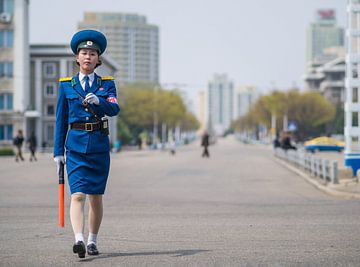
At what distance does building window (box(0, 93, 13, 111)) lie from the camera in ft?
248

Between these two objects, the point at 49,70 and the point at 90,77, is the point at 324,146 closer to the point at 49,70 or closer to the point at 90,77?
the point at 49,70

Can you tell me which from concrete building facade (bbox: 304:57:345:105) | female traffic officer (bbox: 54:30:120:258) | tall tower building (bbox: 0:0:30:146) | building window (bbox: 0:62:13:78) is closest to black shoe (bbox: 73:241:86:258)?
female traffic officer (bbox: 54:30:120:258)

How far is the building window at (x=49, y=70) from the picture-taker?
84000 millimetres

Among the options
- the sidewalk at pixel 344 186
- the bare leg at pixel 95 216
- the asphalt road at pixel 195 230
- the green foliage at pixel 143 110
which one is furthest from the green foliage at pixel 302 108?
the bare leg at pixel 95 216

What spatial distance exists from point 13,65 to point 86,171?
70423 millimetres

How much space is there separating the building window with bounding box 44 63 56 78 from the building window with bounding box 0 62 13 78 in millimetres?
9077

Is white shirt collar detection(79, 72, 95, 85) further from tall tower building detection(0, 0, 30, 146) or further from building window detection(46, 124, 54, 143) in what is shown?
building window detection(46, 124, 54, 143)

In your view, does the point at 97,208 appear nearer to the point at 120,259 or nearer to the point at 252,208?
the point at 120,259

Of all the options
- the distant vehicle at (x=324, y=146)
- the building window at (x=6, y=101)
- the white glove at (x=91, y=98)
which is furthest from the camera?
the building window at (x=6, y=101)

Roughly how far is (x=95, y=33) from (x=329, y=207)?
287 inches

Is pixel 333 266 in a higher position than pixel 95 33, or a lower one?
lower

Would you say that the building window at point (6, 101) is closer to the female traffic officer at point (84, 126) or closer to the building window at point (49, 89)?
the building window at point (49, 89)

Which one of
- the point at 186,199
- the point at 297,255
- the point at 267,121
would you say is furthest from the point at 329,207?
the point at 267,121

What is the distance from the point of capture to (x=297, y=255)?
7.21 meters
